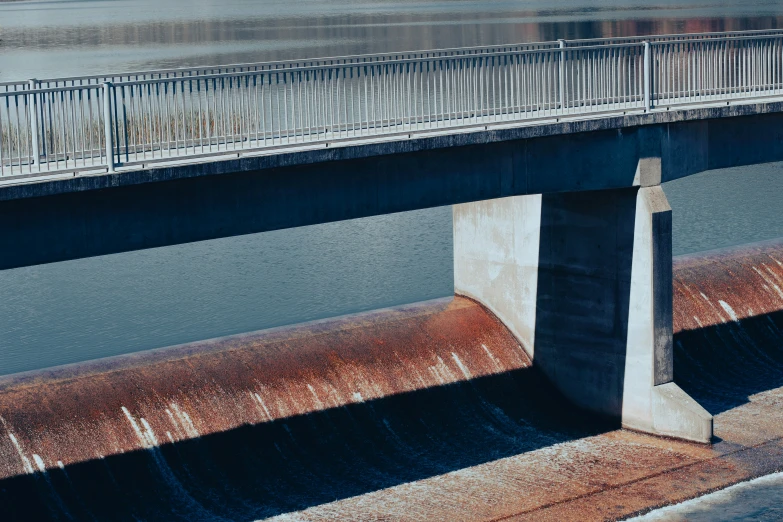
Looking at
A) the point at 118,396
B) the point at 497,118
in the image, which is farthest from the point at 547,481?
the point at 118,396

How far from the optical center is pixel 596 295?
25312 mm

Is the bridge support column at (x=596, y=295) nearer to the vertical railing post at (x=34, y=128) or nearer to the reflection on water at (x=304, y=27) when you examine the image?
the vertical railing post at (x=34, y=128)

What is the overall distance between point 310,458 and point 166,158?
7244 mm

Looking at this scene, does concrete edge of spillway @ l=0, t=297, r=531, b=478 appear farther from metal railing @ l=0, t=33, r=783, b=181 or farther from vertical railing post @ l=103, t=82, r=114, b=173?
vertical railing post @ l=103, t=82, r=114, b=173

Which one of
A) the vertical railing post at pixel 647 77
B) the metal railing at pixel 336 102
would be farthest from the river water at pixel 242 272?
the metal railing at pixel 336 102

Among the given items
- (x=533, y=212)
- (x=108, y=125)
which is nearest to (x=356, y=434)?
(x=533, y=212)

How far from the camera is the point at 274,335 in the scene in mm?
25797

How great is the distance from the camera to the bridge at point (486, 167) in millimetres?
17719

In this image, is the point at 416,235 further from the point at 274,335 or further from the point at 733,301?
the point at 274,335

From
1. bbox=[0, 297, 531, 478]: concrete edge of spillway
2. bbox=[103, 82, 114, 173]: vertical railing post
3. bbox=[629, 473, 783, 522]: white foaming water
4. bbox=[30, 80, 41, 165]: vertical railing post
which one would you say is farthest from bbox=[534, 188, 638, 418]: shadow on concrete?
bbox=[30, 80, 41, 165]: vertical railing post

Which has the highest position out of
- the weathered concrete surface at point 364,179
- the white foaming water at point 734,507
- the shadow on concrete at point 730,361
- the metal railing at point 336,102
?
the metal railing at point 336,102

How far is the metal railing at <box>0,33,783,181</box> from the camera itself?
17750 millimetres

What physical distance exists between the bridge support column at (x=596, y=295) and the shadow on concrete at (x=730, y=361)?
2.20 meters

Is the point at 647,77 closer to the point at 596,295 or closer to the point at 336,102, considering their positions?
the point at 596,295
